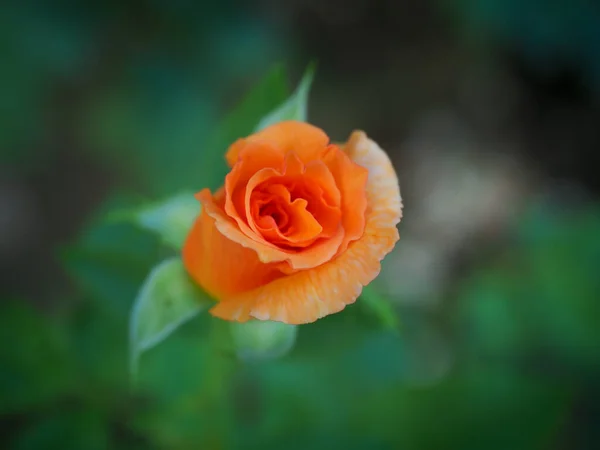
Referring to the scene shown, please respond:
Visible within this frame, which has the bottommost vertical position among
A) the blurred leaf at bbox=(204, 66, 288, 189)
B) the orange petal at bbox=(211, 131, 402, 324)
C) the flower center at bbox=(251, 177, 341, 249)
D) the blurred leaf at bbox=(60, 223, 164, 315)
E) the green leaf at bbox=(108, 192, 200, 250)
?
the orange petal at bbox=(211, 131, 402, 324)

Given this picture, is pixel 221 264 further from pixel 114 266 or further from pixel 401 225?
pixel 401 225

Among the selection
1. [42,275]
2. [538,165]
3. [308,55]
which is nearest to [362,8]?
[308,55]

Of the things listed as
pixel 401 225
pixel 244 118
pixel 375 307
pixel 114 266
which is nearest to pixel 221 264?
pixel 375 307

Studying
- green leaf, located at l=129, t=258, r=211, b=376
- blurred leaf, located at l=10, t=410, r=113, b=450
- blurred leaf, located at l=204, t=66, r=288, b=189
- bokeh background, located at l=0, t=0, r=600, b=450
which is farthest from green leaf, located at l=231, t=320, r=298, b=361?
blurred leaf, located at l=10, t=410, r=113, b=450

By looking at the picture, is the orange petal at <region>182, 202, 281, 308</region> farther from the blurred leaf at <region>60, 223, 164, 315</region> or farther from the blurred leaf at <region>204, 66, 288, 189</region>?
the blurred leaf at <region>60, 223, 164, 315</region>

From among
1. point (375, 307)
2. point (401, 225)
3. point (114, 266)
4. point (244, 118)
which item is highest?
point (401, 225)

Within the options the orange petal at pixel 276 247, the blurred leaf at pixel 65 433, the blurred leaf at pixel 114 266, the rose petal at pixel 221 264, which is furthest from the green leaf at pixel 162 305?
the blurred leaf at pixel 65 433

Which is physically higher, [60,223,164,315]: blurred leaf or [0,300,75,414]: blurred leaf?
[60,223,164,315]: blurred leaf
